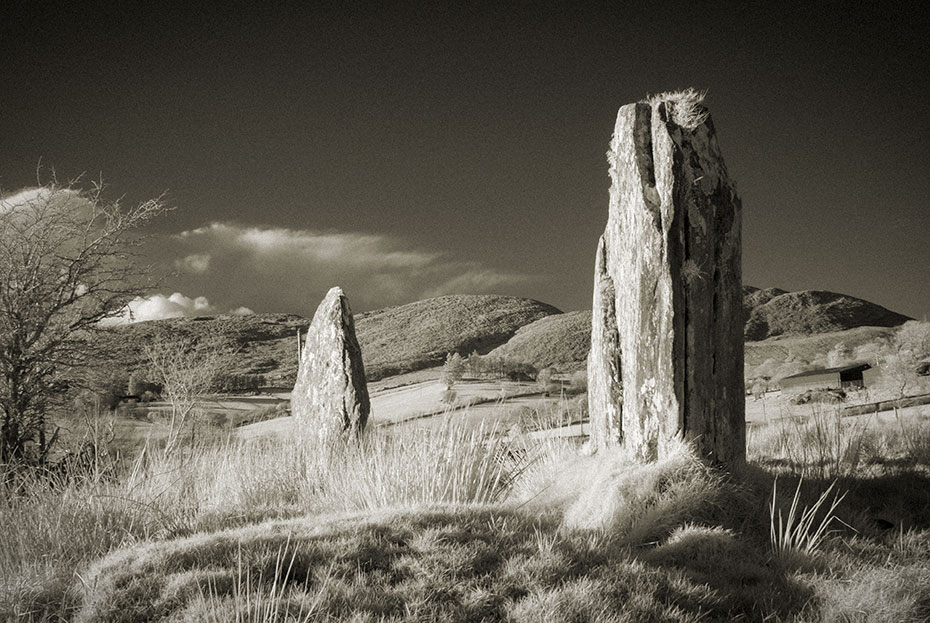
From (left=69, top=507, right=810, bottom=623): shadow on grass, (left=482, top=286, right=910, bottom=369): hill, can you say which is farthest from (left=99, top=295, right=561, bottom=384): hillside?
(left=69, top=507, right=810, bottom=623): shadow on grass

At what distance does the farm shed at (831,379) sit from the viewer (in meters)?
21.0

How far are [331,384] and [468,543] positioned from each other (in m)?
5.96

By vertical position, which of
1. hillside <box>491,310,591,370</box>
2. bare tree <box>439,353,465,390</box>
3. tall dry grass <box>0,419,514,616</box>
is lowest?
tall dry grass <box>0,419,514,616</box>

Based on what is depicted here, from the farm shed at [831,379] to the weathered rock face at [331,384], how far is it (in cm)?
1654

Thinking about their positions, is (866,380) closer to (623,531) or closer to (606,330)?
(606,330)

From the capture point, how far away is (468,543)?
4711 mm

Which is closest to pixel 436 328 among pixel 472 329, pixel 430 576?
pixel 472 329

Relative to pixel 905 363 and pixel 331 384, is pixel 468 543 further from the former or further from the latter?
pixel 905 363

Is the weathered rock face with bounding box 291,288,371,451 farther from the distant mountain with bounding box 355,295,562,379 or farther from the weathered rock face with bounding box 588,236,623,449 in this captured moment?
the distant mountain with bounding box 355,295,562,379

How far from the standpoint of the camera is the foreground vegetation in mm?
3900

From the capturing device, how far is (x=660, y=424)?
6.73m

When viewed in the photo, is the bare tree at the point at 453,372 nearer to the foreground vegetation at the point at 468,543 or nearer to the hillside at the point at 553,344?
the hillside at the point at 553,344

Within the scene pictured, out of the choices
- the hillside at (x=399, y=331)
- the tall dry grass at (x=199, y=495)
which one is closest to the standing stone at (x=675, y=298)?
the tall dry grass at (x=199, y=495)

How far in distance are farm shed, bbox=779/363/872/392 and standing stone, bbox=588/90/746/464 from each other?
623 inches
